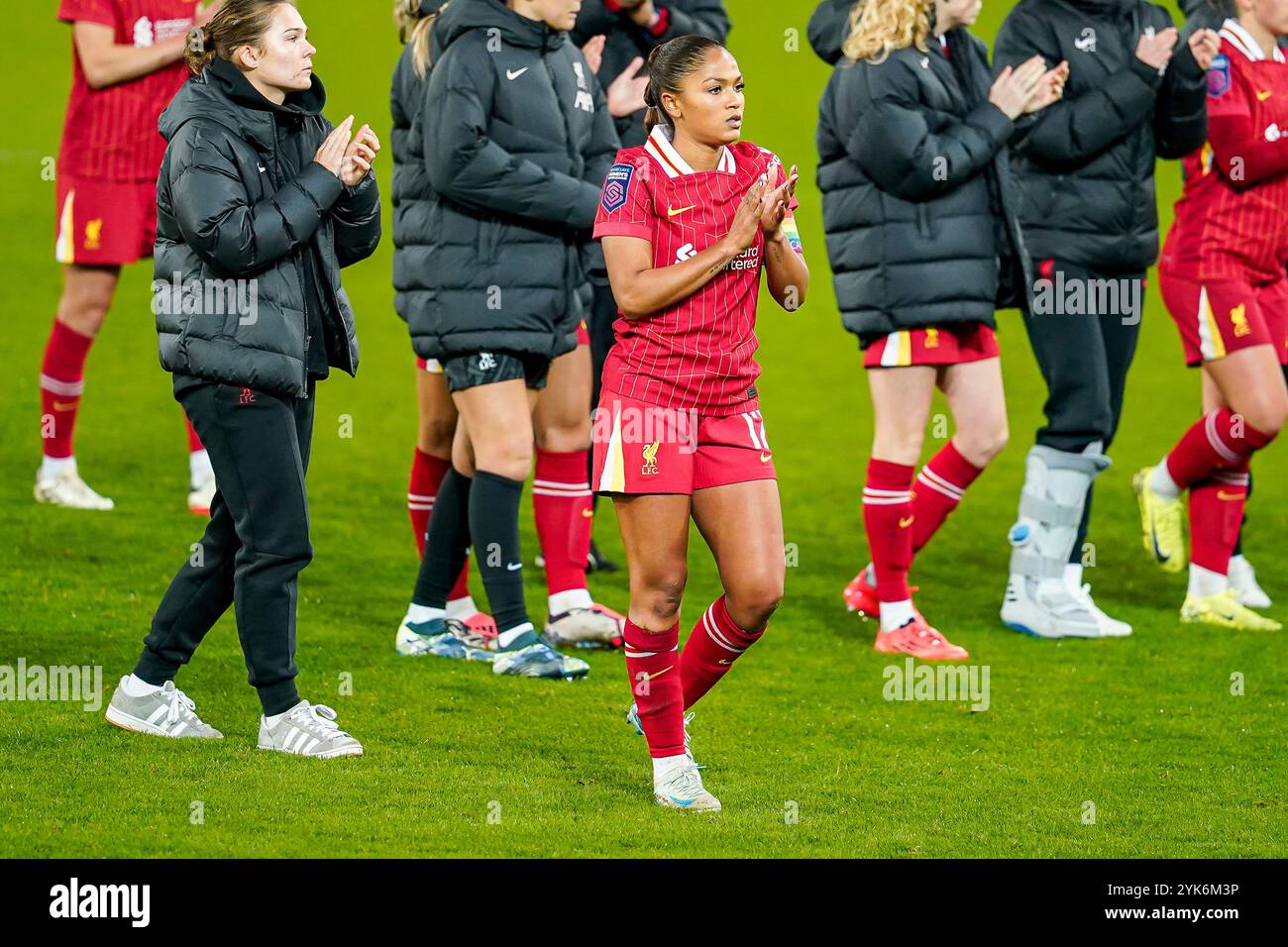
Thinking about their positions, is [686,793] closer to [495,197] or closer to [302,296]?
[302,296]

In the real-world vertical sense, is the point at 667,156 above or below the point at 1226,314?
above

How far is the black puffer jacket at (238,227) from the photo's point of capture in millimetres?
4816

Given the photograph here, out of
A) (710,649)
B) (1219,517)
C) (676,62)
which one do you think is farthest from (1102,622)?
(676,62)

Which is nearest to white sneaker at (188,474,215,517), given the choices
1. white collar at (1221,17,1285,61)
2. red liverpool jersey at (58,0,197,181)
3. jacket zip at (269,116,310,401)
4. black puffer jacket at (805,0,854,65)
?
red liverpool jersey at (58,0,197,181)

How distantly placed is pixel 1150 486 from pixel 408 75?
369 cm

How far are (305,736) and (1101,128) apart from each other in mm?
3841

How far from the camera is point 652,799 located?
4.85 m

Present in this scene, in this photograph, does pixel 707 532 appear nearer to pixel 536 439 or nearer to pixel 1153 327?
pixel 536 439

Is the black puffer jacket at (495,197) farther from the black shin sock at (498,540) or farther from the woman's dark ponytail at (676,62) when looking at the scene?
the woman's dark ponytail at (676,62)

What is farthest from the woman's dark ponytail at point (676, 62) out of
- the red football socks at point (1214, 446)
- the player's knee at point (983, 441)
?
the red football socks at point (1214, 446)

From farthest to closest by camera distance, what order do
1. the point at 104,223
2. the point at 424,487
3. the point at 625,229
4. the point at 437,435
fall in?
1. the point at 104,223
2. the point at 424,487
3. the point at 437,435
4. the point at 625,229

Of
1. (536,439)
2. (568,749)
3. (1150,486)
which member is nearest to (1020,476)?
(1150,486)

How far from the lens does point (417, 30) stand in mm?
6613
